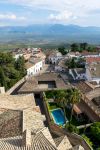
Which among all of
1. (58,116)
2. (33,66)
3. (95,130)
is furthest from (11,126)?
(33,66)

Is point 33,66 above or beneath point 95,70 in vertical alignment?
beneath

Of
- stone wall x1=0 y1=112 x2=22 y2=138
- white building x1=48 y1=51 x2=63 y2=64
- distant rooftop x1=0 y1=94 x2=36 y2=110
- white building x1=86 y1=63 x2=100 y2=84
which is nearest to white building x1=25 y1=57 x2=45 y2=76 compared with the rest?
white building x1=48 y1=51 x2=63 y2=64

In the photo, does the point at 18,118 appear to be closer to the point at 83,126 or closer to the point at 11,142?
the point at 11,142

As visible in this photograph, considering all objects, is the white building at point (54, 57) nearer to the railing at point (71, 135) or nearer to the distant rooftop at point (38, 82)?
the distant rooftop at point (38, 82)

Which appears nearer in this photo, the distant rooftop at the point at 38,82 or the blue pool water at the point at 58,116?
the blue pool water at the point at 58,116

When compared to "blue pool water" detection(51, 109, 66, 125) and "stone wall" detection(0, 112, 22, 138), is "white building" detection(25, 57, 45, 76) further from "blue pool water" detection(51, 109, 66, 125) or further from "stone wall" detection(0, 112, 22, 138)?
"stone wall" detection(0, 112, 22, 138)

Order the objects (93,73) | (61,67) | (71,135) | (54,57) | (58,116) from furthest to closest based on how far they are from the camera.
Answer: (54,57), (61,67), (93,73), (58,116), (71,135)

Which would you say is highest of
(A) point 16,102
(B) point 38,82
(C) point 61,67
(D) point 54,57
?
(A) point 16,102

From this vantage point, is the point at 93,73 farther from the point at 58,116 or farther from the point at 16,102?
the point at 16,102

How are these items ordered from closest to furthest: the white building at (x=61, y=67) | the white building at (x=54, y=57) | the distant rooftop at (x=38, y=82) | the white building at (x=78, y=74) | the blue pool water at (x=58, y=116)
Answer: the blue pool water at (x=58, y=116), the distant rooftop at (x=38, y=82), the white building at (x=78, y=74), the white building at (x=61, y=67), the white building at (x=54, y=57)

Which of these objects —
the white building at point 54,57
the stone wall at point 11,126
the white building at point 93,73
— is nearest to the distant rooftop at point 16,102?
the stone wall at point 11,126
